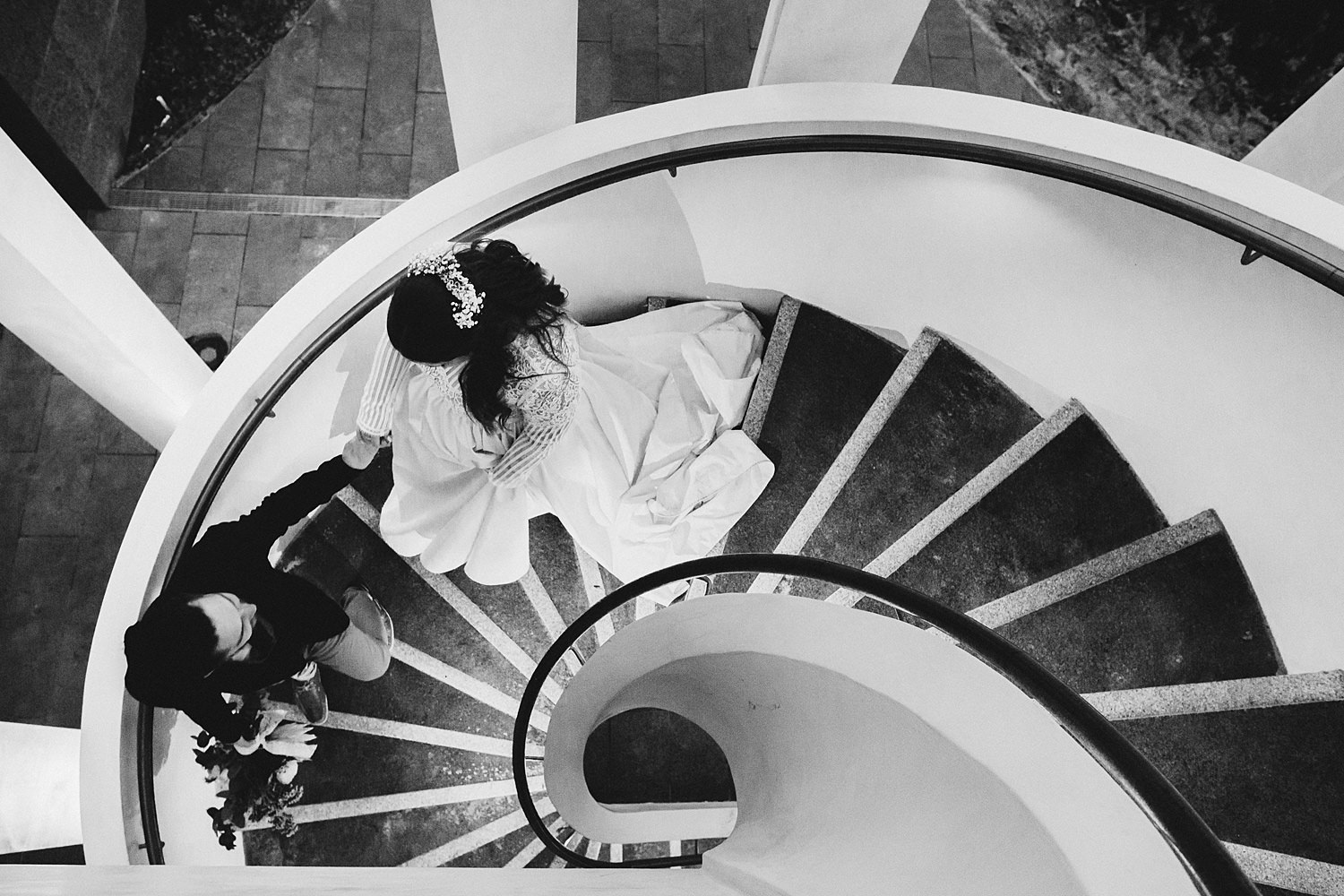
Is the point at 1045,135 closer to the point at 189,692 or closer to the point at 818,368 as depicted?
the point at 818,368

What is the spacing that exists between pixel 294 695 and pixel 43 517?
232 cm

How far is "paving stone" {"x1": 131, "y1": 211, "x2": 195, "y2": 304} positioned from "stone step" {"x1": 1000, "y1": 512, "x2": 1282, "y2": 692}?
509 cm

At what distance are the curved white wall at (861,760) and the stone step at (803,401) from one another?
2.67 ft

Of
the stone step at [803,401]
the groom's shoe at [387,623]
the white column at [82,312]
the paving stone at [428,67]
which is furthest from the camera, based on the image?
the paving stone at [428,67]

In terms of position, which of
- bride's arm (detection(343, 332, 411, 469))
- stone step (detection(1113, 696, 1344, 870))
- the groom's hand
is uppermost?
bride's arm (detection(343, 332, 411, 469))

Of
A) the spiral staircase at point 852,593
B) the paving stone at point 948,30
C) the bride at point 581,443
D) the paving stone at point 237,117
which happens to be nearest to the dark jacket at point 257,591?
the bride at point 581,443

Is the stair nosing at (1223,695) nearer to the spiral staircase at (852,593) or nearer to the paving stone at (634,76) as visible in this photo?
the spiral staircase at (852,593)

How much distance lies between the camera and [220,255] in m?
5.21

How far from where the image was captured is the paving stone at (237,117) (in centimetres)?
540

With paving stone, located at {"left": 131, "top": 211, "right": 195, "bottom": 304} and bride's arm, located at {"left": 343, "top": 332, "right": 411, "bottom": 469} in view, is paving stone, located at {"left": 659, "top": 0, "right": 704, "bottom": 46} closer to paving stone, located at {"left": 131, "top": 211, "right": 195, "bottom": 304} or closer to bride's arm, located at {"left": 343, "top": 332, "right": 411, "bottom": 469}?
paving stone, located at {"left": 131, "top": 211, "right": 195, "bottom": 304}

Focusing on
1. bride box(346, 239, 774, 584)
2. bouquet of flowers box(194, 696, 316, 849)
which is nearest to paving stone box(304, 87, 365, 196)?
bride box(346, 239, 774, 584)

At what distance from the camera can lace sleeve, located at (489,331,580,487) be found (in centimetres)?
290

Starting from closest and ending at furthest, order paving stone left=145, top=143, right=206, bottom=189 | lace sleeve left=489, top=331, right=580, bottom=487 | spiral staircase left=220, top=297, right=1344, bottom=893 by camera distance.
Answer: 1. lace sleeve left=489, top=331, right=580, bottom=487
2. spiral staircase left=220, top=297, right=1344, bottom=893
3. paving stone left=145, top=143, right=206, bottom=189

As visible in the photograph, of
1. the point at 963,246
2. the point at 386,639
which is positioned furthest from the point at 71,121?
the point at 963,246
